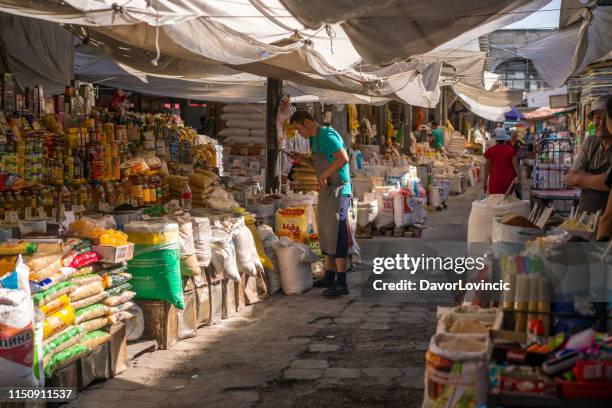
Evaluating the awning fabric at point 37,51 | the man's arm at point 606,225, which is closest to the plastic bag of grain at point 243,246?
the man's arm at point 606,225

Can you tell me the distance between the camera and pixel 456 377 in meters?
2.97

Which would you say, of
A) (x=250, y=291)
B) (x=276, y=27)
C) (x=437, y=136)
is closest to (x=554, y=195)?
(x=250, y=291)

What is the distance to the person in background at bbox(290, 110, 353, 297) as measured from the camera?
8.06 metres

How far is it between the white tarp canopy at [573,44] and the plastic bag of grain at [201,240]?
11.9 feet

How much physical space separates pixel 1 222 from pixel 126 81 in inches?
287

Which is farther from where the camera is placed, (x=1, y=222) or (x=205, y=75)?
(x=205, y=75)

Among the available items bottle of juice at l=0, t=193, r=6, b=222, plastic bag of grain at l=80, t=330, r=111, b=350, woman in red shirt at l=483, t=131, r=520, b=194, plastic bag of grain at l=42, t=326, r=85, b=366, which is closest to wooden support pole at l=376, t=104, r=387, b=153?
woman in red shirt at l=483, t=131, r=520, b=194

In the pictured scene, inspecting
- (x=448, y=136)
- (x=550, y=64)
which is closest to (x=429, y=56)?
(x=550, y=64)

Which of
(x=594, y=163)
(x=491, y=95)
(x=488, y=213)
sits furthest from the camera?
(x=491, y=95)

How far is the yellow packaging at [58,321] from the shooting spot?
15.1 feet

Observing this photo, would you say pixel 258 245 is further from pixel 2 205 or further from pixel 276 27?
pixel 2 205

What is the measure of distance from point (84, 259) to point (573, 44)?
667 cm

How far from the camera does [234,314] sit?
7531 mm

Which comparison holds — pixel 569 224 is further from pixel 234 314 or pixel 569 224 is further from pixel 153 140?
pixel 153 140
